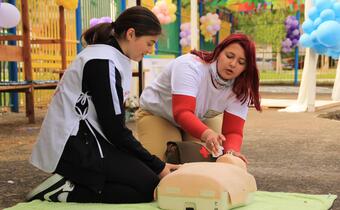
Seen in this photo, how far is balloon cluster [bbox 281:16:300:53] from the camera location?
47.0 feet

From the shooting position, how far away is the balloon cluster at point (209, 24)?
43.9 feet

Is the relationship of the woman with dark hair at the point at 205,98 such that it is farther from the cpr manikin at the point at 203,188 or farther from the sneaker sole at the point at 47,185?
the sneaker sole at the point at 47,185

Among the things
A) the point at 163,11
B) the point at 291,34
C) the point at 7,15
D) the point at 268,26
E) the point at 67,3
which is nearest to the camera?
the point at 7,15

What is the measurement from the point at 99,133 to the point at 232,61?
0.76m

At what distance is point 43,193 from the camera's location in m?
2.13

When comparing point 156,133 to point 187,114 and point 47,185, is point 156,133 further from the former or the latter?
point 47,185

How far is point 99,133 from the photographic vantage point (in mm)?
2082

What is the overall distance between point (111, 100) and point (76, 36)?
5970 millimetres

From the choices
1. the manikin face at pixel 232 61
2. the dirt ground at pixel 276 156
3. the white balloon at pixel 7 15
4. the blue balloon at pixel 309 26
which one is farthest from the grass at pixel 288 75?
the manikin face at pixel 232 61

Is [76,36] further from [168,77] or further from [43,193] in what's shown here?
[43,193]

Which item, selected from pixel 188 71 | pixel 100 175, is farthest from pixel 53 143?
pixel 188 71

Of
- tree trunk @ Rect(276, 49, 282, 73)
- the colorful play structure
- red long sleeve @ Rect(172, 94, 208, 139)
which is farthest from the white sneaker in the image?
tree trunk @ Rect(276, 49, 282, 73)

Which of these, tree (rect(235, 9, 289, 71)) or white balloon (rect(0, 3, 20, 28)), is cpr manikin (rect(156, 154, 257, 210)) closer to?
white balloon (rect(0, 3, 20, 28))

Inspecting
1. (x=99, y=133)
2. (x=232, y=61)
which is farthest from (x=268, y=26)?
(x=99, y=133)
